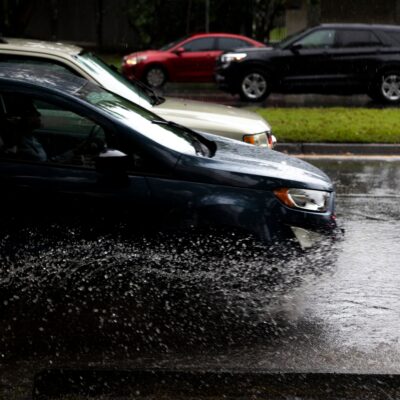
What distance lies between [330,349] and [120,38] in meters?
41.0

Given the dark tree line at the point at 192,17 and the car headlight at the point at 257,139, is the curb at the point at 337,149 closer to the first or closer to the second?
the car headlight at the point at 257,139

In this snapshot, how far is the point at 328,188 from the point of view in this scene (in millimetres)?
6609

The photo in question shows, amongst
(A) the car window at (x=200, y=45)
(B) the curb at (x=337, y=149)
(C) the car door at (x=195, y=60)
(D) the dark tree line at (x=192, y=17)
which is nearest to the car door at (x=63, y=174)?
(B) the curb at (x=337, y=149)

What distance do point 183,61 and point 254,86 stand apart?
16.2ft

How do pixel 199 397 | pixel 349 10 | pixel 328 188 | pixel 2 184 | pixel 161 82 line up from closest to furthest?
pixel 199 397 < pixel 2 184 < pixel 328 188 < pixel 161 82 < pixel 349 10

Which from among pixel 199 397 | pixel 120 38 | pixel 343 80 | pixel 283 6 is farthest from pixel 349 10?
pixel 199 397

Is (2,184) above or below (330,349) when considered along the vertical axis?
above

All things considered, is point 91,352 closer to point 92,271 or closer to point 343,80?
point 92,271

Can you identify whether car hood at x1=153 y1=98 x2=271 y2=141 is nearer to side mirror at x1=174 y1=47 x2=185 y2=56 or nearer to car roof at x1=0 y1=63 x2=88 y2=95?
car roof at x1=0 y1=63 x2=88 y2=95

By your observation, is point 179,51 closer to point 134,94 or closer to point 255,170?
point 134,94

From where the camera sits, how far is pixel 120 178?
19.8 feet

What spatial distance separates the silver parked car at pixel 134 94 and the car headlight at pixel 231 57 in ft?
35.5

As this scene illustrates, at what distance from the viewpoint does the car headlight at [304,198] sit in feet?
20.5

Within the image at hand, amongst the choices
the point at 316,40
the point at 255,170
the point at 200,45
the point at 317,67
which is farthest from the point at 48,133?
the point at 200,45
